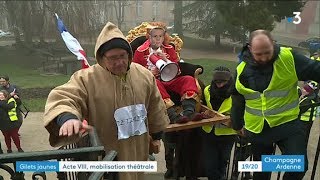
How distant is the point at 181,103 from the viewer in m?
4.31

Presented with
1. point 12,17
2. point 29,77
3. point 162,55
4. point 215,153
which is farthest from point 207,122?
point 12,17

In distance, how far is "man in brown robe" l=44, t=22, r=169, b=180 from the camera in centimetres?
245

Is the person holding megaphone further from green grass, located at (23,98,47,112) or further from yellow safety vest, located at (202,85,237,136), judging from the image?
green grass, located at (23,98,47,112)

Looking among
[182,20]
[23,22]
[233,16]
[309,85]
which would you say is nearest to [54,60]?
[23,22]

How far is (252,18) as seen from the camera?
1569 cm

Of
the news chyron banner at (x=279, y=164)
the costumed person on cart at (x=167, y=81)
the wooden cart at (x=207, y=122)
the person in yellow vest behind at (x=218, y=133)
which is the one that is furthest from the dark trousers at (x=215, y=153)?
the news chyron banner at (x=279, y=164)

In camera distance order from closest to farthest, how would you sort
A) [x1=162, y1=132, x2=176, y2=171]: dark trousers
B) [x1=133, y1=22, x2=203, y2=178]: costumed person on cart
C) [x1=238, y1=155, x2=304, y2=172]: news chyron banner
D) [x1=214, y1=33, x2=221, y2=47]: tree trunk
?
1. [x1=238, y1=155, x2=304, y2=172]: news chyron banner
2. [x1=133, y1=22, x2=203, y2=178]: costumed person on cart
3. [x1=162, y1=132, x2=176, y2=171]: dark trousers
4. [x1=214, y1=33, x2=221, y2=47]: tree trunk

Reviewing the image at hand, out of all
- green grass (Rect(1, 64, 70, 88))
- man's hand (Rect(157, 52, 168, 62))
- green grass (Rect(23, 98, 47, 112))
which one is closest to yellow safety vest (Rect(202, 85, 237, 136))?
man's hand (Rect(157, 52, 168, 62))

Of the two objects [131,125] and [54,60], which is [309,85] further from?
[54,60]

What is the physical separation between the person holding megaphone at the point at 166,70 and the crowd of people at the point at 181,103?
0.04 ft

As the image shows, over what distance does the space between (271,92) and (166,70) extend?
1.49 meters

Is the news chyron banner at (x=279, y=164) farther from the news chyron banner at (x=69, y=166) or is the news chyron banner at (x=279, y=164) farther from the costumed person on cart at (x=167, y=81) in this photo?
the news chyron banner at (x=69, y=166)

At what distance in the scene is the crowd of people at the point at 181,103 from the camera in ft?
8.05

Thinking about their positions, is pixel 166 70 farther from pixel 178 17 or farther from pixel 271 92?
pixel 178 17
